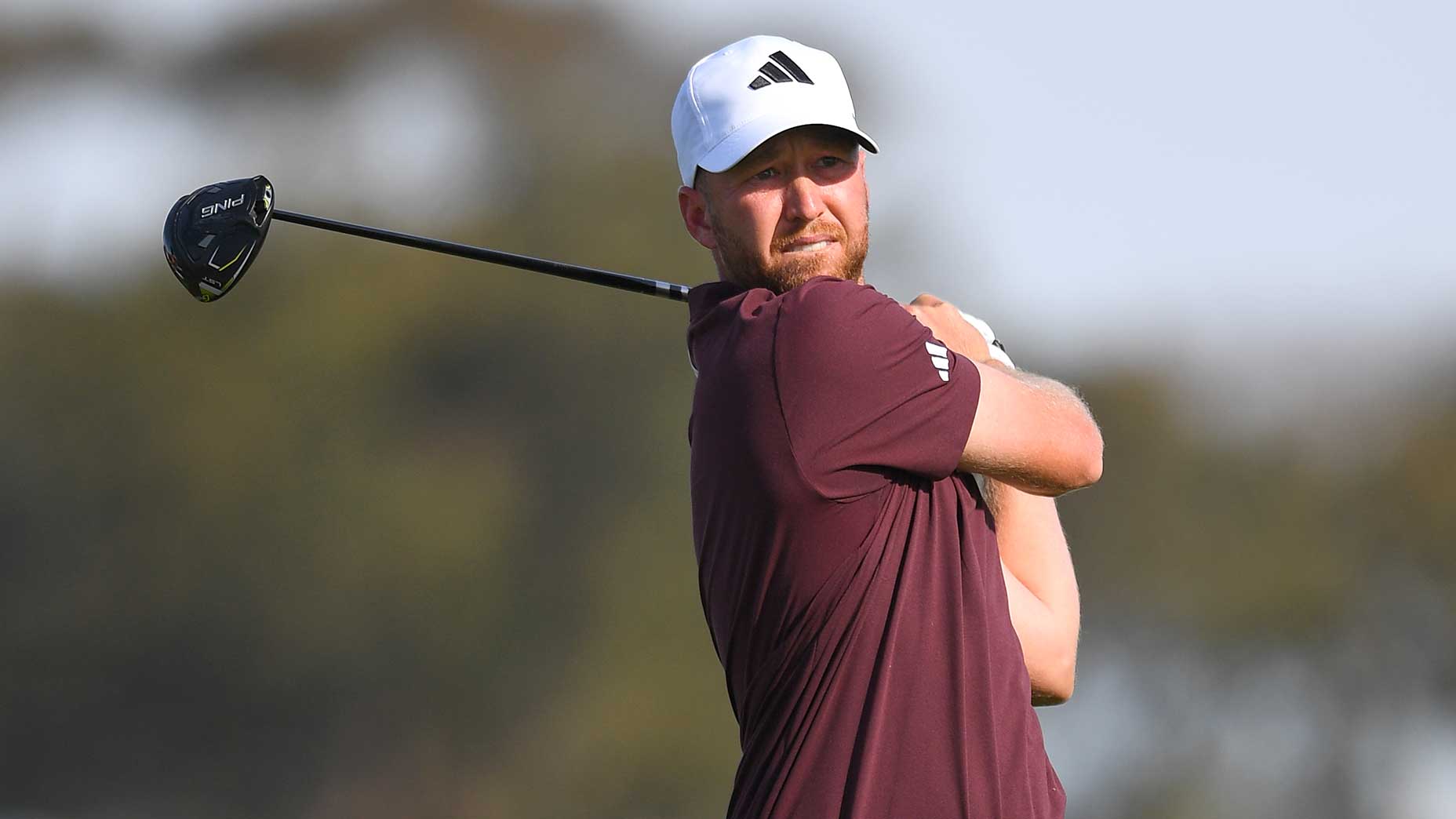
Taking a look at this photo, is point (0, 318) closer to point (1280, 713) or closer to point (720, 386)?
point (1280, 713)

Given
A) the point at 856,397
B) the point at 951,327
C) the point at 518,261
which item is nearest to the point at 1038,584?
the point at 951,327

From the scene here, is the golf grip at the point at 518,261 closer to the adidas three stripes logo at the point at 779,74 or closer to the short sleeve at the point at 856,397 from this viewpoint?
the adidas three stripes logo at the point at 779,74

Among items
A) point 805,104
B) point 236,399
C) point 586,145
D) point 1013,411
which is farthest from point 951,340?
point 586,145

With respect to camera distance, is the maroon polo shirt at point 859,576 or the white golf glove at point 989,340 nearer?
the maroon polo shirt at point 859,576

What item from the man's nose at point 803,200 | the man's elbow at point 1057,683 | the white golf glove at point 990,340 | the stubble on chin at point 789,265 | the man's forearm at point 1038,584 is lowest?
the man's elbow at point 1057,683

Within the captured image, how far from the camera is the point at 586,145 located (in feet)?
76.6

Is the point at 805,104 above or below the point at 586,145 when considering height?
below

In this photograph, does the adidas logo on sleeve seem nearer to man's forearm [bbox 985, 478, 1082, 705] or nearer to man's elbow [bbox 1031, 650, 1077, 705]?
man's forearm [bbox 985, 478, 1082, 705]

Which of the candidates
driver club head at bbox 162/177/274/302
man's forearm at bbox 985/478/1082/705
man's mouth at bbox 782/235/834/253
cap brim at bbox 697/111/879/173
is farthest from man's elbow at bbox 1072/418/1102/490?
driver club head at bbox 162/177/274/302

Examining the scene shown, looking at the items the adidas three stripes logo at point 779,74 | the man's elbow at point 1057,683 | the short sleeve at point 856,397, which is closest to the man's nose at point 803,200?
the adidas three stripes logo at point 779,74

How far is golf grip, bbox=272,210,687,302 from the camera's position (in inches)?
127

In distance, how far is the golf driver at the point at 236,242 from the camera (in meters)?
3.27

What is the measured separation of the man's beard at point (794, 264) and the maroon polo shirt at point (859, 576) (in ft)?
0.65

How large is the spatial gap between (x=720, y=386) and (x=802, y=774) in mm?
495
